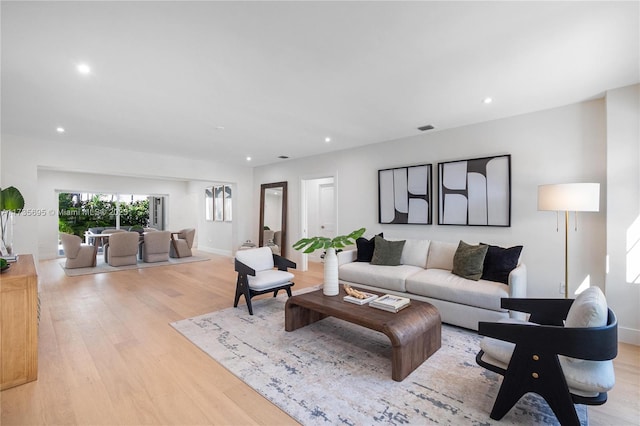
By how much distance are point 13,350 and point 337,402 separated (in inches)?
95.3

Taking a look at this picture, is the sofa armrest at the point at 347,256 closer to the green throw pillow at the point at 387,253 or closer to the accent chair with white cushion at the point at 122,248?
the green throw pillow at the point at 387,253

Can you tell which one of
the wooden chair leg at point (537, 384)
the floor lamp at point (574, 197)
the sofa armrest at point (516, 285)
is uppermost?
the floor lamp at point (574, 197)

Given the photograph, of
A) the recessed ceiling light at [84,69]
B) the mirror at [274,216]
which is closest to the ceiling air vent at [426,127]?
the mirror at [274,216]

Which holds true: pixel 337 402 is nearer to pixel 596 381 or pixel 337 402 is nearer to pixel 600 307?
pixel 596 381

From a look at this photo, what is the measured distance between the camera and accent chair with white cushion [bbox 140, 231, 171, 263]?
701cm

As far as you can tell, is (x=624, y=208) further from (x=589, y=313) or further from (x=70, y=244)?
(x=70, y=244)

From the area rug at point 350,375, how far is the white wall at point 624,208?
1491mm

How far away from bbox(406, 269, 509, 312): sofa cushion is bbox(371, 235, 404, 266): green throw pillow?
51 cm

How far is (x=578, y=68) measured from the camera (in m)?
2.48

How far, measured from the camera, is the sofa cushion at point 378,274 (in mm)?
3736

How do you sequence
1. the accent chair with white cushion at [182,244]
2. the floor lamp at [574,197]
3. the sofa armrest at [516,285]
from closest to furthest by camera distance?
1. the floor lamp at [574,197]
2. the sofa armrest at [516,285]
3. the accent chair with white cushion at [182,244]

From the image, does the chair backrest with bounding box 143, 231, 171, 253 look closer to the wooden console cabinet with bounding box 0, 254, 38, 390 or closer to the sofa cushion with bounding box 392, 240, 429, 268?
the wooden console cabinet with bounding box 0, 254, 38, 390

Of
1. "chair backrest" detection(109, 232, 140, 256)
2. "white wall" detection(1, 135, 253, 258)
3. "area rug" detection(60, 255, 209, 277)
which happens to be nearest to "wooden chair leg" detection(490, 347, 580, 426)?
"white wall" detection(1, 135, 253, 258)

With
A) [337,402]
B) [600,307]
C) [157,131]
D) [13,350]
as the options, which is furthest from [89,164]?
[600,307]
